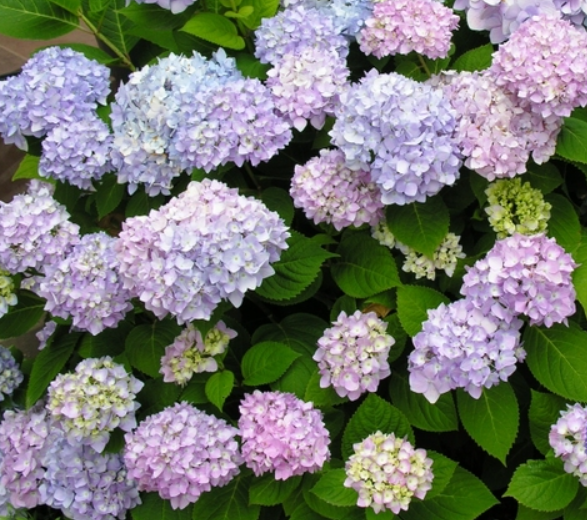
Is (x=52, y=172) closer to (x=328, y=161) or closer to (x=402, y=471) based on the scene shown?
(x=328, y=161)

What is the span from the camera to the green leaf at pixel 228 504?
143 cm

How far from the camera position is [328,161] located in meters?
1.45

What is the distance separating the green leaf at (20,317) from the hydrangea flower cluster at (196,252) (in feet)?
1.52

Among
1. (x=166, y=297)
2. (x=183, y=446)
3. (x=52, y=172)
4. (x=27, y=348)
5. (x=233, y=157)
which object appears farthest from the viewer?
(x=27, y=348)

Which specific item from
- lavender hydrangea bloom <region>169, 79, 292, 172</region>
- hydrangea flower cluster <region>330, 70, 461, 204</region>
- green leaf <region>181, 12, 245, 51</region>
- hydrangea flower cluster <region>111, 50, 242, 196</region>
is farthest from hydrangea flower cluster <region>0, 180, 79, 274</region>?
A: hydrangea flower cluster <region>330, 70, 461, 204</region>

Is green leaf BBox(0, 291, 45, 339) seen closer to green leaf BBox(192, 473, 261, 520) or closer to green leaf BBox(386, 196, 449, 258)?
green leaf BBox(192, 473, 261, 520)

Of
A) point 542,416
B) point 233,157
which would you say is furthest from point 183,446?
Result: point 542,416

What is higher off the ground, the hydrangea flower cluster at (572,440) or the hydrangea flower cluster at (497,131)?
the hydrangea flower cluster at (497,131)

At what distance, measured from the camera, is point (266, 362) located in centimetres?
147

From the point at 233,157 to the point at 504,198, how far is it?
0.53 metres

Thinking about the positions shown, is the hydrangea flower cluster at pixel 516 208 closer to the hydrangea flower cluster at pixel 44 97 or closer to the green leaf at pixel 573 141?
the green leaf at pixel 573 141

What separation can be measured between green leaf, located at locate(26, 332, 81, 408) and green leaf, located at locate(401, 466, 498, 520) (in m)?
0.79

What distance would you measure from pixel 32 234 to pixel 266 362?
52cm

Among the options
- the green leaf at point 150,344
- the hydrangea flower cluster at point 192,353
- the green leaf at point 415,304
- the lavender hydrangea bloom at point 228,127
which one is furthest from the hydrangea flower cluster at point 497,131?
the green leaf at point 150,344
